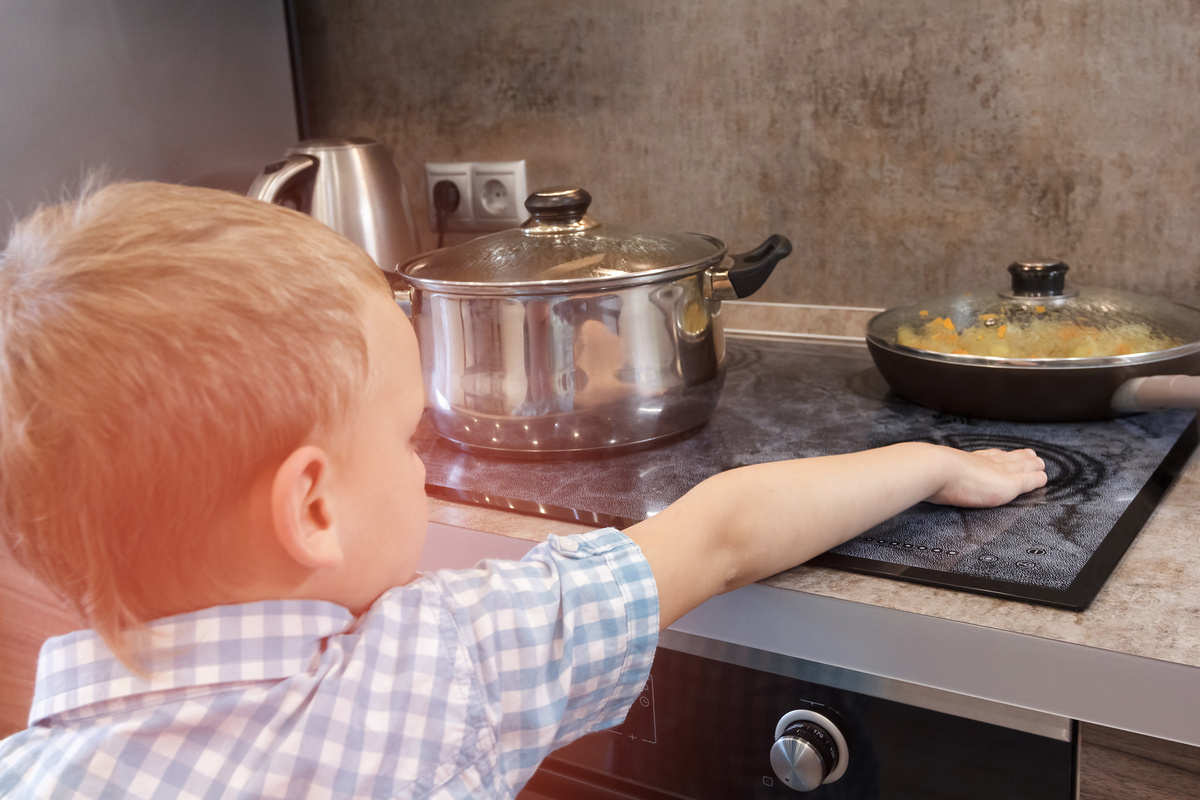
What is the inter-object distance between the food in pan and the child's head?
1.98 ft

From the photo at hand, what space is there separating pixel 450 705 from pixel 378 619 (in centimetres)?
6

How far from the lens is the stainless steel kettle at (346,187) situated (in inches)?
49.8

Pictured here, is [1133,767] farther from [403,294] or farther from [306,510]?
[403,294]

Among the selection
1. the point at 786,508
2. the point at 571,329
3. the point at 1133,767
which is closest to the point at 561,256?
the point at 571,329

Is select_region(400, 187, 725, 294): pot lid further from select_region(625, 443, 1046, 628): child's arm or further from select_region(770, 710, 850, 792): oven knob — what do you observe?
select_region(770, 710, 850, 792): oven knob

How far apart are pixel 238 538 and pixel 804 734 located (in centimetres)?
37

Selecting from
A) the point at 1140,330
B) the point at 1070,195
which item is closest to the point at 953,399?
the point at 1140,330

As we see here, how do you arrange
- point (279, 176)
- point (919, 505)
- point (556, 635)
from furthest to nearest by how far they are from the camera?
point (279, 176)
point (919, 505)
point (556, 635)

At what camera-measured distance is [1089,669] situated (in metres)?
0.52

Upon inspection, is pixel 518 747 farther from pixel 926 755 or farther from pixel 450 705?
pixel 926 755

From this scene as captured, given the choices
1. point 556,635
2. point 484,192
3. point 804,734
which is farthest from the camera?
point 484,192

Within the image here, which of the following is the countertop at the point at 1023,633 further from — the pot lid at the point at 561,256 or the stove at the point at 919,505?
the pot lid at the point at 561,256

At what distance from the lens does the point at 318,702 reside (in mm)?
448

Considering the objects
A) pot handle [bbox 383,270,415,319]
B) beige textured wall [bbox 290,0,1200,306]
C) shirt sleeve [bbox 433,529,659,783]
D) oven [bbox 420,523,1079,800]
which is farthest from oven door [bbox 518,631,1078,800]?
beige textured wall [bbox 290,0,1200,306]
